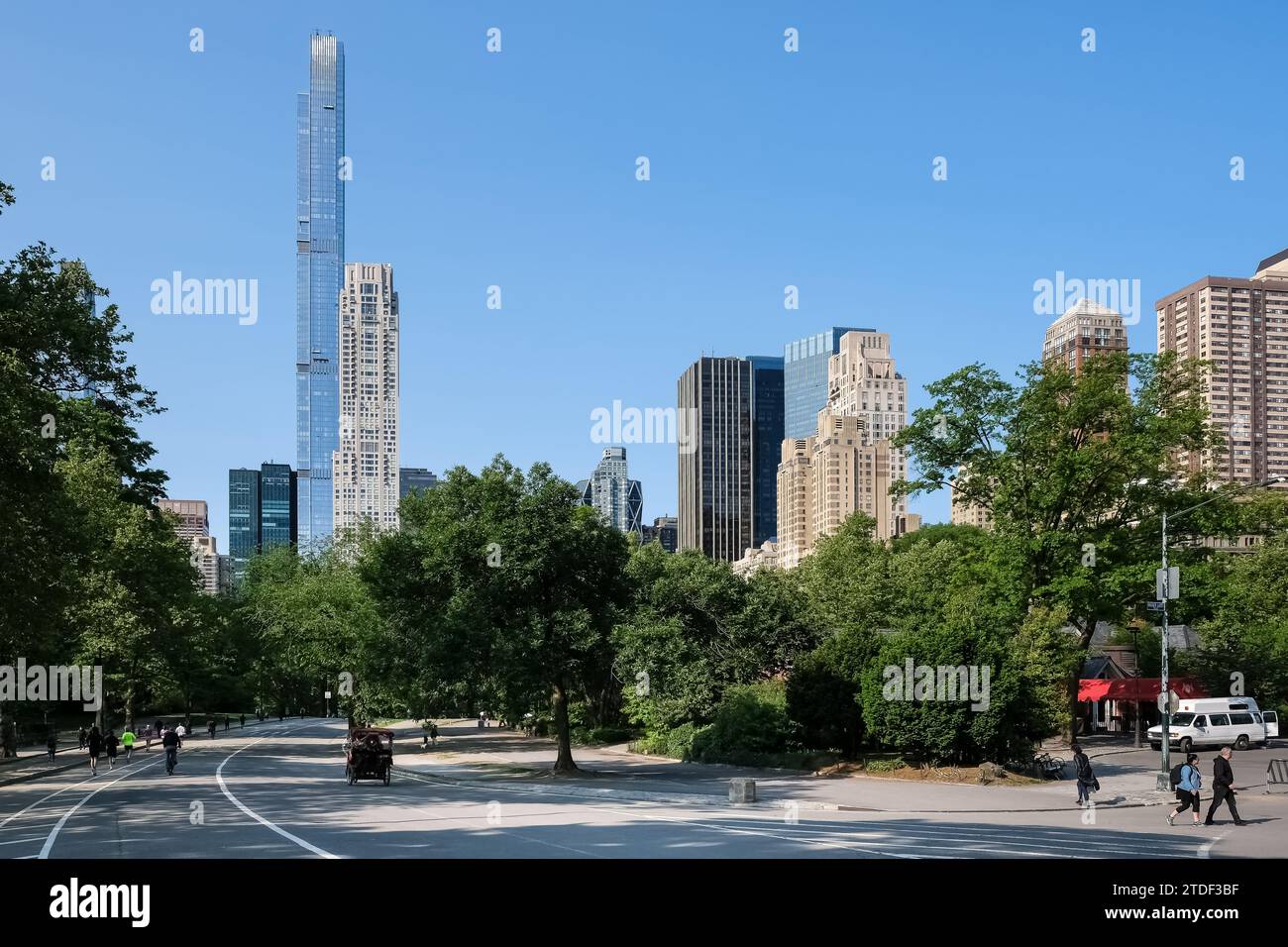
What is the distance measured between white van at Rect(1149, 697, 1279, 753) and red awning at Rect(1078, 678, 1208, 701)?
555cm

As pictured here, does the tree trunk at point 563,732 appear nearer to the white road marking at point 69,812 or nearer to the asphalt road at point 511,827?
the asphalt road at point 511,827

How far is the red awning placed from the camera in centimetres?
6050

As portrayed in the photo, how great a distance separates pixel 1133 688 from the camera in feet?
199

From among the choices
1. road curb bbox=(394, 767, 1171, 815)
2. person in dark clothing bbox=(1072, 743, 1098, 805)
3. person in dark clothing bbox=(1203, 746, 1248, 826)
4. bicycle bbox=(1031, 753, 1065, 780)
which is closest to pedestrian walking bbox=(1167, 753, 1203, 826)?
person in dark clothing bbox=(1203, 746, 1248, 826)

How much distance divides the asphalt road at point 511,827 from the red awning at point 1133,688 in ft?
104

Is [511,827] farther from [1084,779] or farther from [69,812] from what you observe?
[1084,779]

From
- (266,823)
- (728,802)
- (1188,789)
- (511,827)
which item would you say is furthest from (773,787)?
(266,823)

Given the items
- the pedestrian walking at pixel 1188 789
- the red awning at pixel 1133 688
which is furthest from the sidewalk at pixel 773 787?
the red awning at pixel 1133 688
